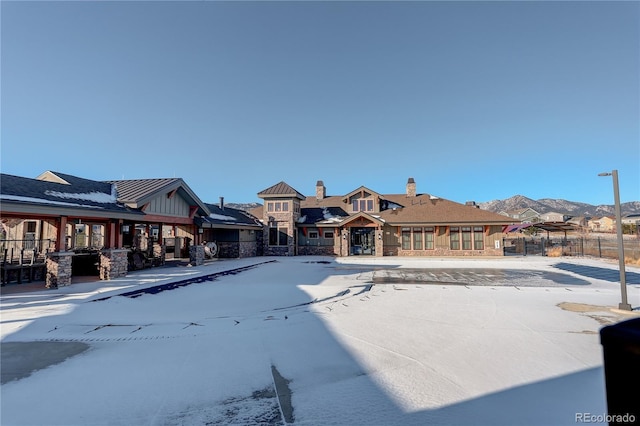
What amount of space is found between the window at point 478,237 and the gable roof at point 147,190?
70.6 feet

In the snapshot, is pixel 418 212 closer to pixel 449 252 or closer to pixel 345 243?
pixel 449 252

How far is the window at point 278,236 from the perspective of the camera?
89.4 ft

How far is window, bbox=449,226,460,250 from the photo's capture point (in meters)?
25.6

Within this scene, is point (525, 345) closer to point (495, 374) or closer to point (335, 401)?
point (495, 374)

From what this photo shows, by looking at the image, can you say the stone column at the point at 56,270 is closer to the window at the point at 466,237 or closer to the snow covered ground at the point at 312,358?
the snow covered ground at the point at 312,358

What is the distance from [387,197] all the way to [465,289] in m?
21.1

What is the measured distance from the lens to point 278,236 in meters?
27.3

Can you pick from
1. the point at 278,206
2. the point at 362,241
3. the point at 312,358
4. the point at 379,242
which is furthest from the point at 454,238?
the point at 312,358

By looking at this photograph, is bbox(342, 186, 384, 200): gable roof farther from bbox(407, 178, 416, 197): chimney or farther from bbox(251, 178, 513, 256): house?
bbox(407, 178, 416, 197): chimney

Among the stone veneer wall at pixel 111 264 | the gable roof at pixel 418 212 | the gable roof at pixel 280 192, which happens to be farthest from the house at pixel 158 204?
the gable roof at pixel 418 212

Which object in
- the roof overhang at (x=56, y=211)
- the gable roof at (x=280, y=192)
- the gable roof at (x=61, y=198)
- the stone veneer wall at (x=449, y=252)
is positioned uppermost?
the gable roof at (x=280, y=192)

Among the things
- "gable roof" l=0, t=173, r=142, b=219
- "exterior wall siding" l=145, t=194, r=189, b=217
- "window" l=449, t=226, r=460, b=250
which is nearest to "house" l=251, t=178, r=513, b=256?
"window" l=449, t=226, r=460, b=250

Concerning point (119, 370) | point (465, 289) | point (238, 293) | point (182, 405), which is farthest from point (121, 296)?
point (465, 289)

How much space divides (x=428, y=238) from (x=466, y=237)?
3.04m
